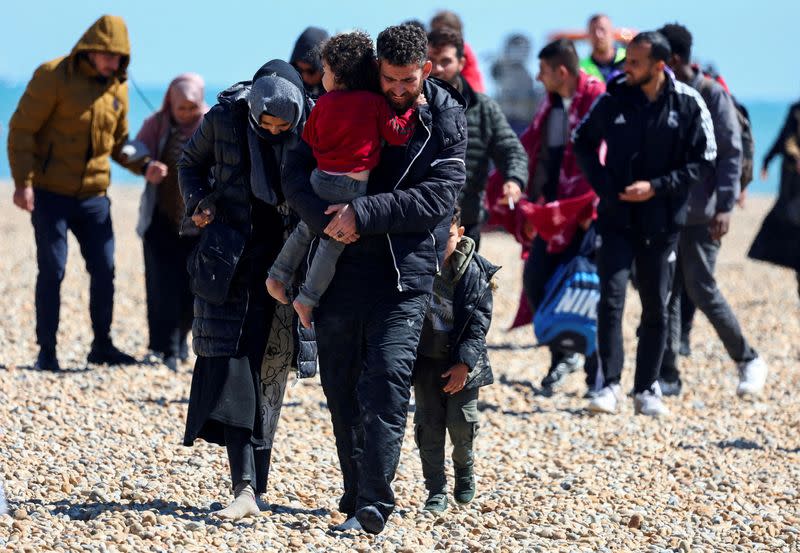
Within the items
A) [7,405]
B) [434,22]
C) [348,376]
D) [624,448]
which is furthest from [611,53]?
[348,376]

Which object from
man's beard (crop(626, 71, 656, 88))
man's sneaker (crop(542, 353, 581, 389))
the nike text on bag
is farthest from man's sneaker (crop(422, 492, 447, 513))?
man's sneaker (crop(542, 353, 581, 389))

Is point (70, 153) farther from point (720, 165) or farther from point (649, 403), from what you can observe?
point (720, 165)

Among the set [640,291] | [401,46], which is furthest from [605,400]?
[401,46]

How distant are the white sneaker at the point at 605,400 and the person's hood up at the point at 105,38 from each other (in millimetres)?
3350

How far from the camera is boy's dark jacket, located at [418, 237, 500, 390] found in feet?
16.5

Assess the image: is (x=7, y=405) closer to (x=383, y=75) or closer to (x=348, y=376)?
(x=348, y=376)

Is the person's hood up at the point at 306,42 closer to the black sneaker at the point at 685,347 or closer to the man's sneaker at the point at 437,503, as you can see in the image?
the man's sneaker at the point at 437,503

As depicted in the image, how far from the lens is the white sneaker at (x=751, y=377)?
27.3 ft

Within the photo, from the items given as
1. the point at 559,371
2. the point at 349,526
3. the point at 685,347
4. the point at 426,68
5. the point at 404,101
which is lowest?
the point at 685,347

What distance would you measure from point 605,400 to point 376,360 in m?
3.24

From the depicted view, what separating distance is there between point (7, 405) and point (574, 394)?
11.5 feet

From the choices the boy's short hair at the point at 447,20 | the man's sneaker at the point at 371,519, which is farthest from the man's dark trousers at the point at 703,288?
the man's sneaker at the point at 371,519

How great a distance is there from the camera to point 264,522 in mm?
4914

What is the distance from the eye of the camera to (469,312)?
5.03 m
